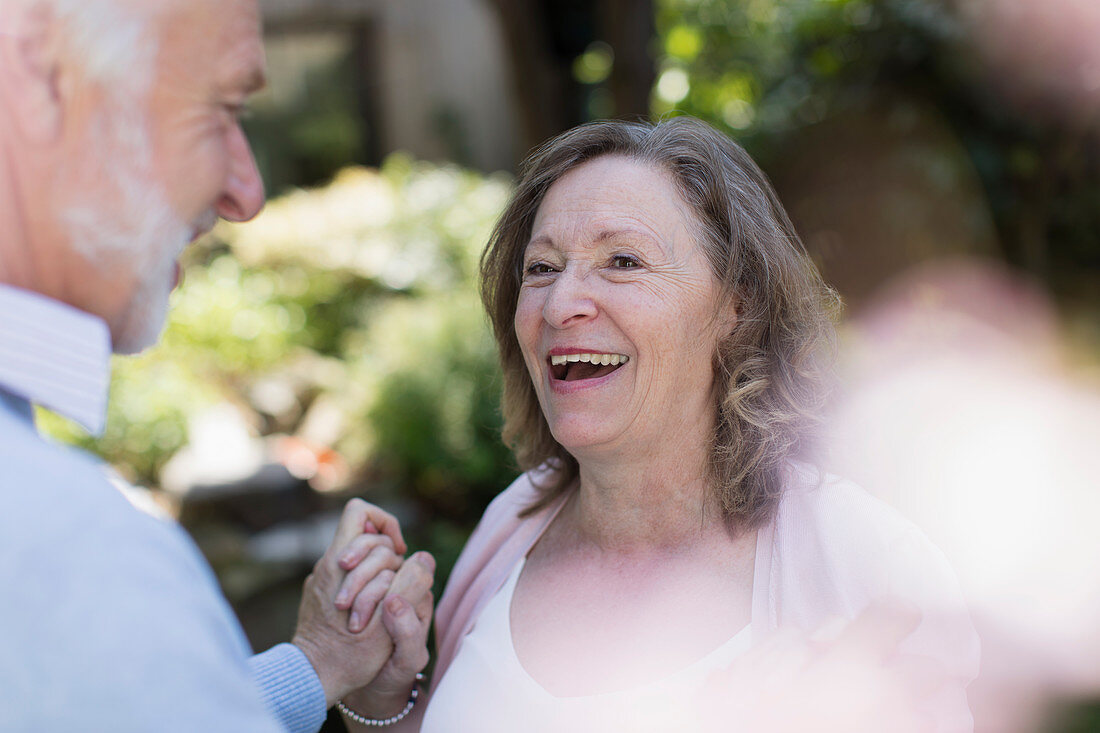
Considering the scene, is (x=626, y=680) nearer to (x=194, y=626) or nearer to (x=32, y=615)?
(x=194, y=626)

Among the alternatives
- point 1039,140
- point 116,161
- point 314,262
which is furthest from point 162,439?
point 1039,140

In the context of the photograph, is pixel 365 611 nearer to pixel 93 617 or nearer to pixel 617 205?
pixel 617 205

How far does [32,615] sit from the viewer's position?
744 millimetres

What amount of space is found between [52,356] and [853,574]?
1349 mm

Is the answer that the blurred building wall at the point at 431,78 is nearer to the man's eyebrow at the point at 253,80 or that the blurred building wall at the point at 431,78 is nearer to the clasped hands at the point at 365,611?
the clasped hands at the point at 365,611

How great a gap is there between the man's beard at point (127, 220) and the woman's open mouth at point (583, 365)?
0.99 metres

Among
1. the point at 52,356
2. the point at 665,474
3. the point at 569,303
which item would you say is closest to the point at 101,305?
the point at 52,356

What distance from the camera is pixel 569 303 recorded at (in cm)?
185

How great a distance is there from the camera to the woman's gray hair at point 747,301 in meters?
1.88

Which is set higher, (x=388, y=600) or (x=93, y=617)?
(x=93, y=617)

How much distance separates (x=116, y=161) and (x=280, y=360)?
774 centimetres

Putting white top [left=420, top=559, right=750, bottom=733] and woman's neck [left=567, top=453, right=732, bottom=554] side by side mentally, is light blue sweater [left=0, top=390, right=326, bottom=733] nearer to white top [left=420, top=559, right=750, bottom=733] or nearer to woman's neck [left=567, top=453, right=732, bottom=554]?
white top [left=420, top=559, right=750, bottom=733]

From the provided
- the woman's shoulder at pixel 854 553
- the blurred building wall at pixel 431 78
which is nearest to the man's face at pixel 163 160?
the woman's shoulder at pixel 854 553

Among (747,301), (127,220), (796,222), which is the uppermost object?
(127,220)
